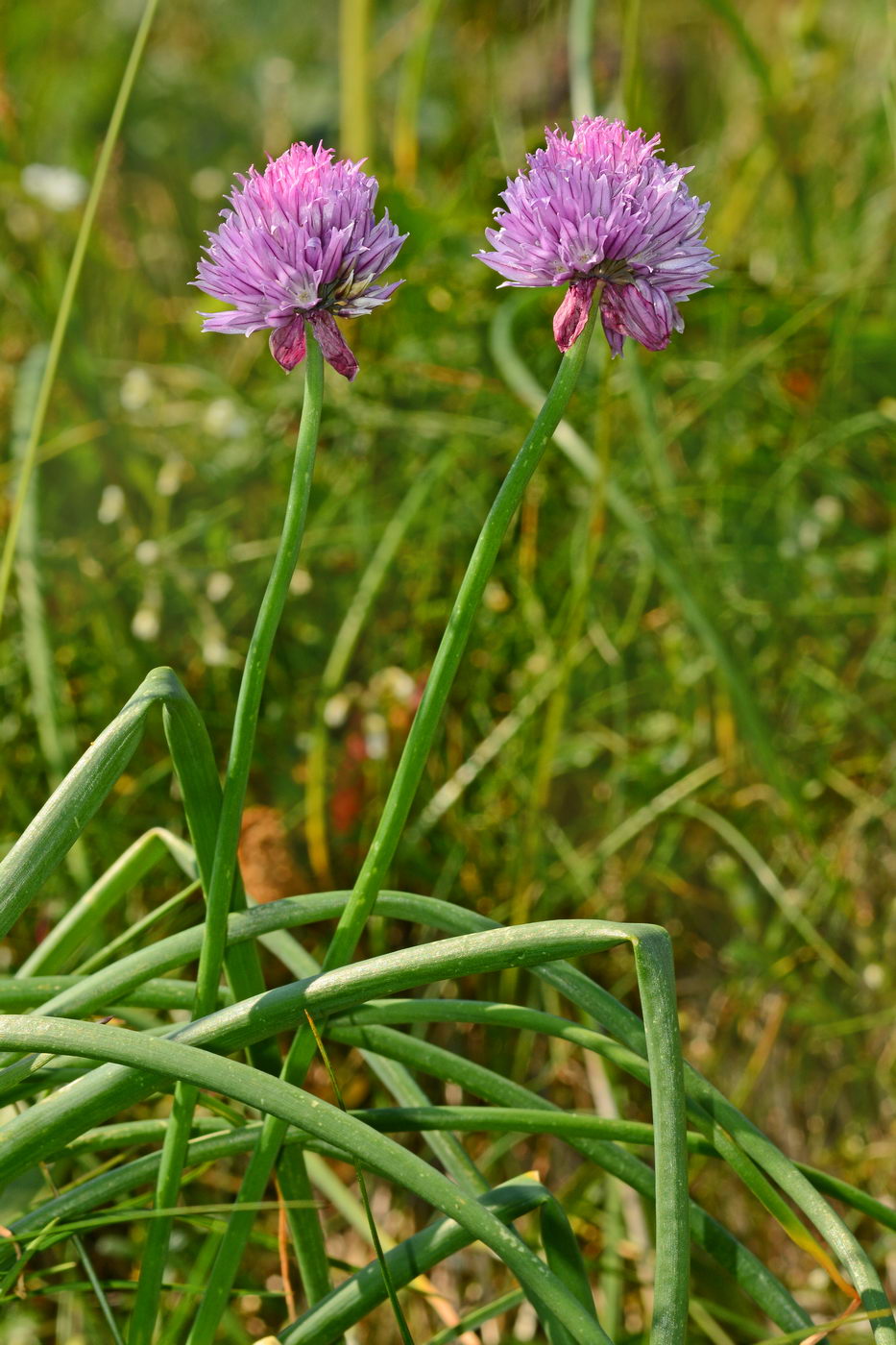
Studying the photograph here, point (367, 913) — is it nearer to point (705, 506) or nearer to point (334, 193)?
point (334, 193)

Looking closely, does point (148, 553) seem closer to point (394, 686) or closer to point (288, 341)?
point (394, 686)

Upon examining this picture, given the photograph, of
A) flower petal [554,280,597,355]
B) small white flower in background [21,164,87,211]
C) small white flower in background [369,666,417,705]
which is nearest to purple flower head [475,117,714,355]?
flower petal [554,280,597,355]

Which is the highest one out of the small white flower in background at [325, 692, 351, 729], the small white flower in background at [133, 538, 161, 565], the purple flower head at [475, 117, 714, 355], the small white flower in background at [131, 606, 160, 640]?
the purple flower head at [475, 117, 714, 355]

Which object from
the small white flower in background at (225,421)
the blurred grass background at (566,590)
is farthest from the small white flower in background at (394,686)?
the small white flower in background at (225,421)

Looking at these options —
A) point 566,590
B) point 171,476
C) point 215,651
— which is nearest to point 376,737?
point 215,651

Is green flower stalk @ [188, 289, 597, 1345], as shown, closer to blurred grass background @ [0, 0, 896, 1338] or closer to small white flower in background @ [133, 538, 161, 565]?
blurred grass background @ [0, 0, 896, 1338]
